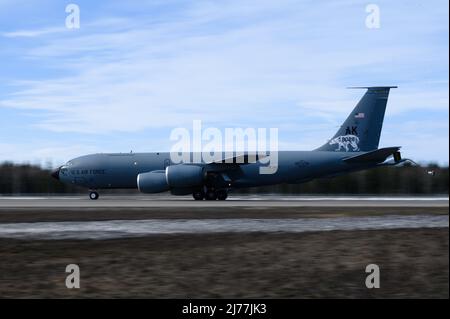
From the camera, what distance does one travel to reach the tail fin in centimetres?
4747

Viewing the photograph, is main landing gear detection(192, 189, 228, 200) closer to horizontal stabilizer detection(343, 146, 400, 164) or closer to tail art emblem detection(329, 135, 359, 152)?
tail art emblem detection(329, 135, 359, 152)

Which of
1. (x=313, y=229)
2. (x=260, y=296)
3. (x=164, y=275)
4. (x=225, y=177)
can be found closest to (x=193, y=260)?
(x=164, y=275)

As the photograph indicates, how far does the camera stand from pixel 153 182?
4566cm

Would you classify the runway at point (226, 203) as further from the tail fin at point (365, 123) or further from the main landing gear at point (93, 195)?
the tail fin at point (365, 123)

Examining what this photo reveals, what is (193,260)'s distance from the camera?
13.3 meters

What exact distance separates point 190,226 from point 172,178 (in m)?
24.6

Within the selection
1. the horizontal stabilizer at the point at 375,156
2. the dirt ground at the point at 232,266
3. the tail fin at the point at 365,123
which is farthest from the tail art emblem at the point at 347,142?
the dirt ground at the point at 232,266

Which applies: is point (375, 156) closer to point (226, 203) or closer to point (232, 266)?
point (226, 203)

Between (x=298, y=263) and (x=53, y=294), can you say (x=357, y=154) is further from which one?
(x=53, y=294)

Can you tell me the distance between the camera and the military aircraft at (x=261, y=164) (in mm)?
45375

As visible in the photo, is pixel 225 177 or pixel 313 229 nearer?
pixel 313 229

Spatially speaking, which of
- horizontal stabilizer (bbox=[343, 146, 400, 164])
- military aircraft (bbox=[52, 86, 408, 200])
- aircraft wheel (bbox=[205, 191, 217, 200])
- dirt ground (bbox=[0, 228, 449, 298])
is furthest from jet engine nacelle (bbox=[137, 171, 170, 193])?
dirt ground (bbox=[0, 228, 449, 298])
